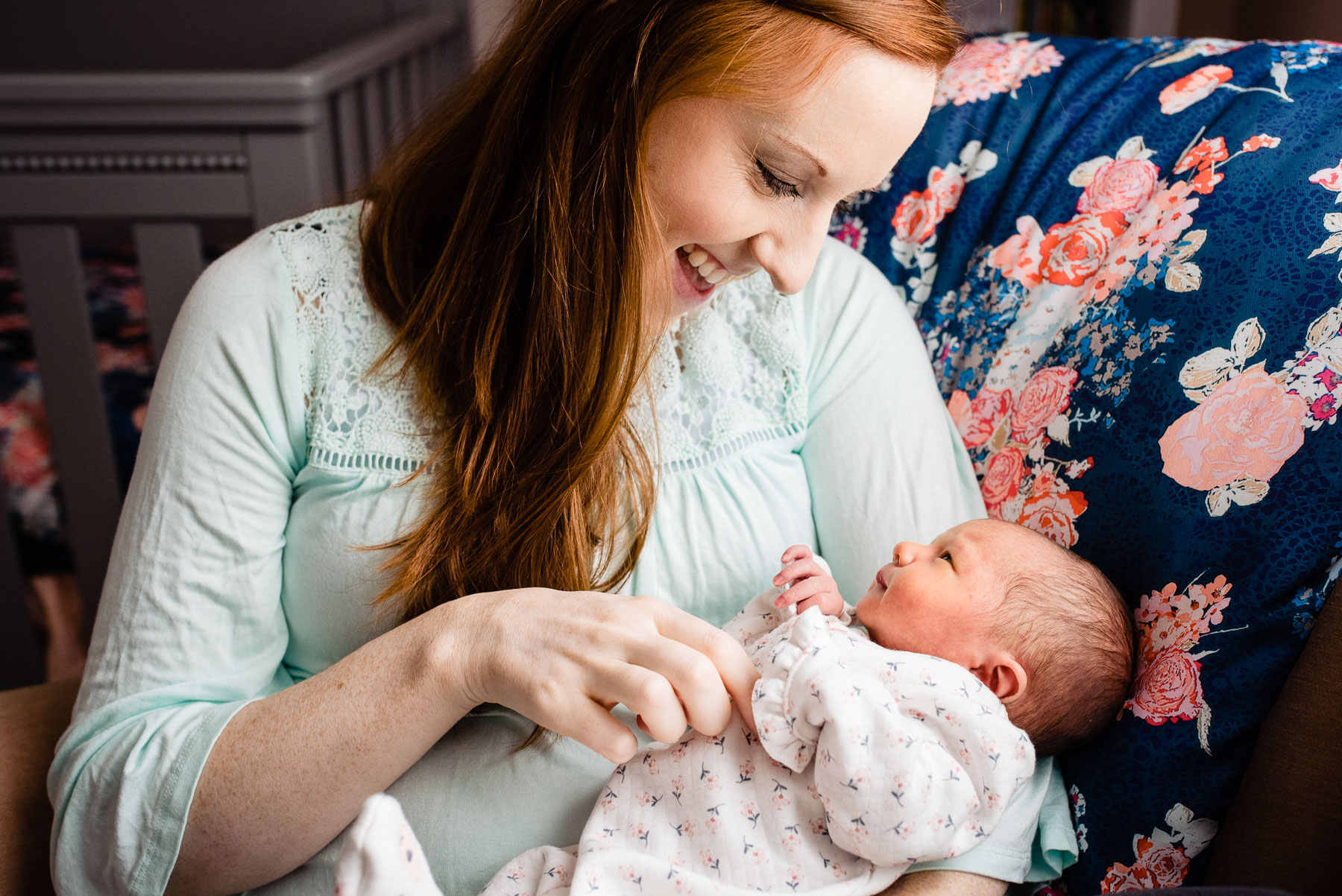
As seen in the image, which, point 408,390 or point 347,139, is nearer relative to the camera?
point 408,390

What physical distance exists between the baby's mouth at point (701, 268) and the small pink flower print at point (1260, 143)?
1.74ft

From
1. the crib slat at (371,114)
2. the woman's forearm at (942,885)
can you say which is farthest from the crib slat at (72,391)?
the woman's forearm at (942,885)

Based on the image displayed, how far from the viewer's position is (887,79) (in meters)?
0.78

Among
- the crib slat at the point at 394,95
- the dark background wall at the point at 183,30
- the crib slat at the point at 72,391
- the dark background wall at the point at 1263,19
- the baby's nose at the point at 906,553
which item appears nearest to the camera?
the baby's nose at the point at 906,553

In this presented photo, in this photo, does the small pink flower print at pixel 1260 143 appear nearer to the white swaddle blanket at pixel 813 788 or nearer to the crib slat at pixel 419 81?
the white swaddle blanket at pixel 813 788

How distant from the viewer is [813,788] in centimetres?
80

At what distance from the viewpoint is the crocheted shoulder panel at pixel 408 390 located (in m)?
0.94

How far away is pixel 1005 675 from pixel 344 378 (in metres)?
0.69

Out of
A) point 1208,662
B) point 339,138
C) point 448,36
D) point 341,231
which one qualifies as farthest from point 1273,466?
point 448,36

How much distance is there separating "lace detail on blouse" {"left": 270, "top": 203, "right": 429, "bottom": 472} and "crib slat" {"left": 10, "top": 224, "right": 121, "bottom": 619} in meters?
0.88

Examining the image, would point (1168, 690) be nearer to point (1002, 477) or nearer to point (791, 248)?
point (1002, 477)

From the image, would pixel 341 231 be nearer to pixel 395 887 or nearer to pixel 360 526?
pixel 360 526

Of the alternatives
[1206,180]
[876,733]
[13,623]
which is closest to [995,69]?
[1206,180]

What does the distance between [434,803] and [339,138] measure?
1.45m
